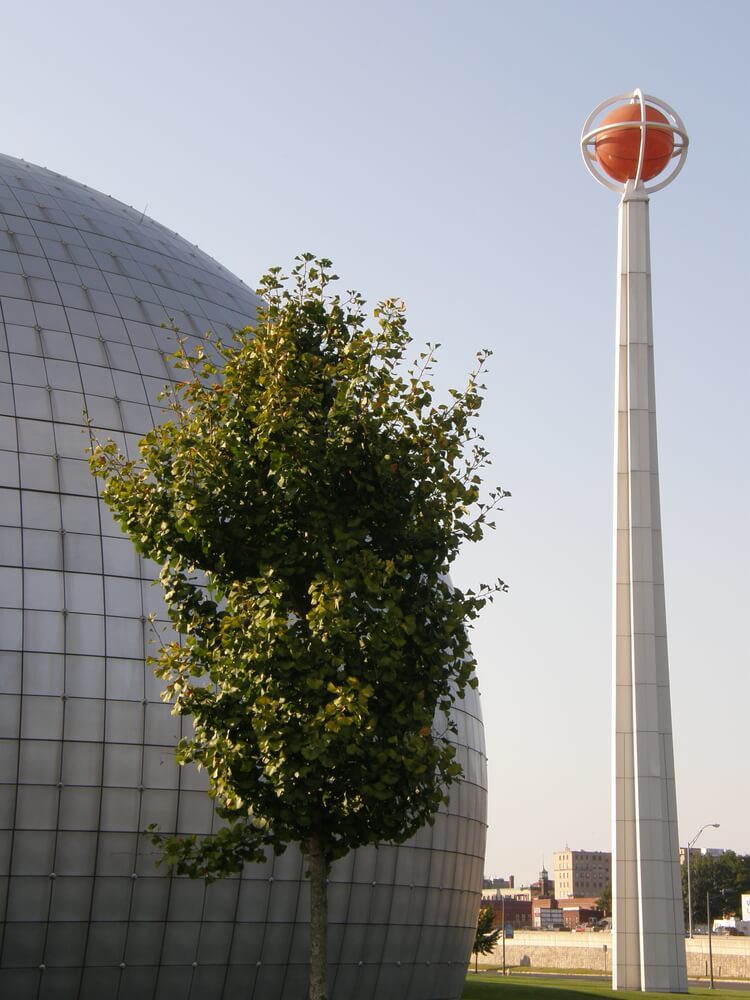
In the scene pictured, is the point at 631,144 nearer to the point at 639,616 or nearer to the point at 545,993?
the point at 639,616

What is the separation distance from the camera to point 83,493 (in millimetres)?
32781

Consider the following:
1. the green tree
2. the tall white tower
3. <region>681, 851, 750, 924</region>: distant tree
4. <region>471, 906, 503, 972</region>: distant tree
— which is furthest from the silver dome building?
<region>681, 851, 750, 924</region>: distant tree

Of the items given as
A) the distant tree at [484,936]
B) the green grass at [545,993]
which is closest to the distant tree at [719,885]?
the distant tree at [484,936]

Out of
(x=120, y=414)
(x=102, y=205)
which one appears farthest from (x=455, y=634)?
(x=102, y=205)

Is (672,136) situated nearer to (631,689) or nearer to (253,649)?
(631,689)

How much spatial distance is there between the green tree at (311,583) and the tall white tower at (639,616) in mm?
31602

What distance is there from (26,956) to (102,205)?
24512 millimetres

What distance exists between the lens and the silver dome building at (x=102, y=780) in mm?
29859

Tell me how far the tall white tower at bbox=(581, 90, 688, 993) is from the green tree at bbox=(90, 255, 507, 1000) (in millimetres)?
31602

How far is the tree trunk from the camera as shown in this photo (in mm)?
20797

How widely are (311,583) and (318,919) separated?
5144 mm

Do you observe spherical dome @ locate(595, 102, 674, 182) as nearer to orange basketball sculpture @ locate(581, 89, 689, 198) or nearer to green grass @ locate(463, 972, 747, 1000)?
orange basketball sculpture @ locate(581, 89, 689, 198)

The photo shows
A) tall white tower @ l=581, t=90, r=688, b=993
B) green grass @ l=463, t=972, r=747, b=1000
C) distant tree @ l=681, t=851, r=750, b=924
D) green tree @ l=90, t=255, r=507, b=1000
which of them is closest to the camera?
green tree @ l=90, t=255, r=507, b=1000

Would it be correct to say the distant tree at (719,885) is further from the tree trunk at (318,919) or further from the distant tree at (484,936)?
the tree trunk at (318,919)
